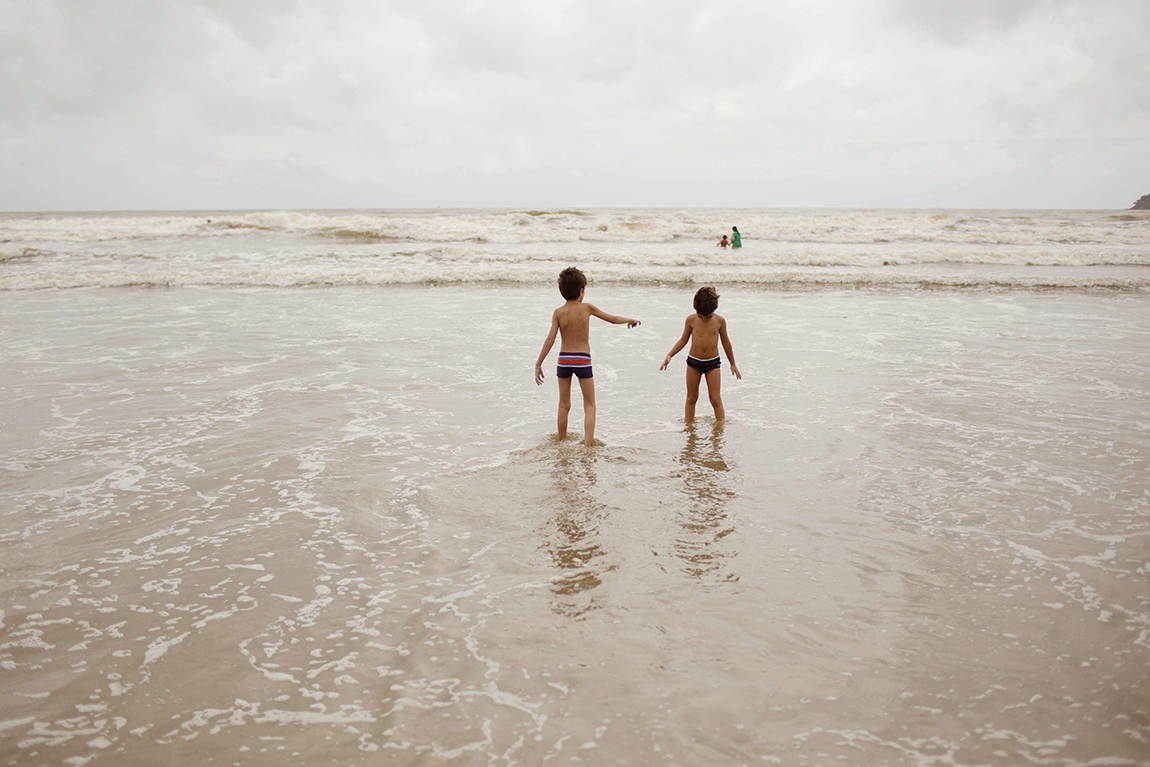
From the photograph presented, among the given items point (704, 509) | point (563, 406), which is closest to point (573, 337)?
point (563, 406)

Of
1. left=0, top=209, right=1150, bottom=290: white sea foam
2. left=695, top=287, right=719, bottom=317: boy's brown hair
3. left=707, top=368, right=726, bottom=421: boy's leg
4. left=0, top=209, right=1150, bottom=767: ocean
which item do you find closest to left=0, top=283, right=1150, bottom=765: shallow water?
left=0, top=209, right=1150, bottom=767: ocean

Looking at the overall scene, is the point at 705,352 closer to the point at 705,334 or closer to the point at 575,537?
the point at 705,334

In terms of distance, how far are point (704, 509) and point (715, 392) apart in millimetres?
2388

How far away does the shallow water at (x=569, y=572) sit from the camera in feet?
8.13

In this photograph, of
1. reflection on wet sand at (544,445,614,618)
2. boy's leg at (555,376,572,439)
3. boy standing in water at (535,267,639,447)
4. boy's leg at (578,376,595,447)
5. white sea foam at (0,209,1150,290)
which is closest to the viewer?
reflection on wet sand at (544,445,614,618)

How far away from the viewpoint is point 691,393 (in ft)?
21.5

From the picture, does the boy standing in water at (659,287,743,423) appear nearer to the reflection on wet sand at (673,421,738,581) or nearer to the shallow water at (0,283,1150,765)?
the shallow water at (0,283,1150,765)

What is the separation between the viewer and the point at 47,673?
2777mm

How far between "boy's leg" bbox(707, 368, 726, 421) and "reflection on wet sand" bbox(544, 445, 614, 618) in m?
1.72

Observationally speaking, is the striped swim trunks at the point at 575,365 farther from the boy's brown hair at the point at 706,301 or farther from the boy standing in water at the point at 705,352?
the boy's brown hair at the point at 706,301

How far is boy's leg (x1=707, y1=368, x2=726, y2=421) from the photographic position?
6.55m

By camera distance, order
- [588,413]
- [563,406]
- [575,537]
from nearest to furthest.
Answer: [575,537], [588,413], [563,406]

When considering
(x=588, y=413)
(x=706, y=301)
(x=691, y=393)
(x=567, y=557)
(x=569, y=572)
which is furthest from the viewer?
(x=706, y=301)

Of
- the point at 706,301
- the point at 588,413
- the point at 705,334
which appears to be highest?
the point at 706,301
